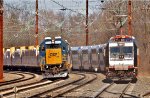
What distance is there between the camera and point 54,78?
34875 millimetres

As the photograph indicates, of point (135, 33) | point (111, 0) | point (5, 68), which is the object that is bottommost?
point (5, 68)

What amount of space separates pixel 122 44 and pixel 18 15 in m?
63.2

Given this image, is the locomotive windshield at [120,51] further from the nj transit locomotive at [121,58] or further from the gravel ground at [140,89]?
the gravel ground at [140,89]

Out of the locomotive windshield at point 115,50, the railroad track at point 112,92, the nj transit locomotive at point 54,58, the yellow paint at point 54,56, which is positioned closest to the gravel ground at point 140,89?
the railroad track at point 112,92

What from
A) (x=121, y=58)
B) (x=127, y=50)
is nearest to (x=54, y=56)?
(x=121, y=58)

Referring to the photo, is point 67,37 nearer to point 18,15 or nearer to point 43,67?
point 18,15

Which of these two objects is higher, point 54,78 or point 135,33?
point 135,33

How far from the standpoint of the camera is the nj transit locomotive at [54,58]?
32000mm

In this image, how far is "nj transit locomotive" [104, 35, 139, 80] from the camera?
2850 cm

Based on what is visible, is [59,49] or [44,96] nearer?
[44,96]

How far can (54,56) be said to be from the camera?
32.2 m

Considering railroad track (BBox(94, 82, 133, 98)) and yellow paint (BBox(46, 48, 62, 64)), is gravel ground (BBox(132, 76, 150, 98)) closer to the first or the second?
railroad track (BBox(94, 82, 133, 98))

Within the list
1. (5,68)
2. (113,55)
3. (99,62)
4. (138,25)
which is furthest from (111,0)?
(113,55)

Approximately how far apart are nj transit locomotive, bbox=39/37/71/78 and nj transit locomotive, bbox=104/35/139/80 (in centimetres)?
404
